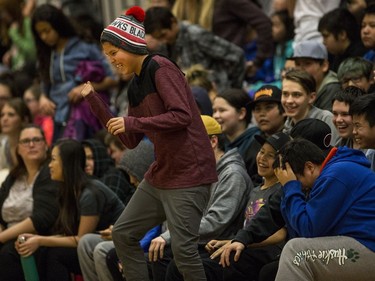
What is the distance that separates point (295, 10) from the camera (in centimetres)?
820

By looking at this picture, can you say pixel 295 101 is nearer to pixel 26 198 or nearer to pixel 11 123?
pixel 26 198

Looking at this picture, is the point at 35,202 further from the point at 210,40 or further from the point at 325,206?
the point at 325,206

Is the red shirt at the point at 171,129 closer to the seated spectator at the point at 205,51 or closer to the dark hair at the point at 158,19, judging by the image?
the dark hair at the point at 158,19

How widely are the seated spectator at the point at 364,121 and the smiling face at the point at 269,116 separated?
1.21 meters

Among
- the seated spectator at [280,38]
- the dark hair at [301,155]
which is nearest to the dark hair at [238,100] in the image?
the seated spectator at [280,38]

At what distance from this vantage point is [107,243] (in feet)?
20.9

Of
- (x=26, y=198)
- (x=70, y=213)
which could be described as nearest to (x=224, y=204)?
(x=70, y=213)

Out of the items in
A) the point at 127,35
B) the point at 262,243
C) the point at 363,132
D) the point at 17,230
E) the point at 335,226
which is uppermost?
the point at 127,35

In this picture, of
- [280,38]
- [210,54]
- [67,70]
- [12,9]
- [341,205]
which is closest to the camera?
[341,205]

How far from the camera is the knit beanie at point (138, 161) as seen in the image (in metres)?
6.58

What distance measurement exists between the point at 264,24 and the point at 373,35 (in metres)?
1.92

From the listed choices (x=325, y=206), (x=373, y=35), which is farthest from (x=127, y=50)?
(x=373, y=35)

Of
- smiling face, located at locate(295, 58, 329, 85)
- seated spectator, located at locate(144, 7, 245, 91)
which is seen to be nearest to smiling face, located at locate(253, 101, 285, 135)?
smiling face, located at locate(295, 58, 329, 85)

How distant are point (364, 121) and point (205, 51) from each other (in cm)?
323
